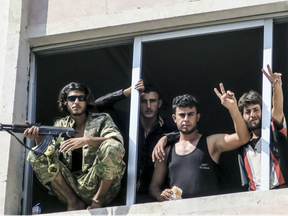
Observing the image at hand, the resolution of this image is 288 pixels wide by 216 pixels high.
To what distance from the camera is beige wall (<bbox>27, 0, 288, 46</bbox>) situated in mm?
6496

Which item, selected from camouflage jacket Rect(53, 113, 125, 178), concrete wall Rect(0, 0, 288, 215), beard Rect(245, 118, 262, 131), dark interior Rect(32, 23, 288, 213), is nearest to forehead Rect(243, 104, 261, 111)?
beard Rect(245, 118, 262, 131)

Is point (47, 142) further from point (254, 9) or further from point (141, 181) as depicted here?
point (254, 9)

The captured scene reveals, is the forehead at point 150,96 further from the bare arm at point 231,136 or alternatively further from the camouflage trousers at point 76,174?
the camouflage trousers at point 76,174

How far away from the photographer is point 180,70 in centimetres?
912

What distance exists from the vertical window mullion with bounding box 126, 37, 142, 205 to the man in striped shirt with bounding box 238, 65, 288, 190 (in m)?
1.07

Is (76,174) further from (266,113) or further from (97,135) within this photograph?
(266,113)

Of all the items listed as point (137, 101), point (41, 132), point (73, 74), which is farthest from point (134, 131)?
point (73, 74)

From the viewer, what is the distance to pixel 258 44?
26.3 ft

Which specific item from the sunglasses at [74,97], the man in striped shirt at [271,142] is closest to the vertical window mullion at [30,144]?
the sunglasses at [74,97]

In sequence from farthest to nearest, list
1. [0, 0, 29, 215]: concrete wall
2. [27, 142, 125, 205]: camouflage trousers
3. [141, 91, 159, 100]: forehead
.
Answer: [141, 91, 159, 100]: forehead, [0, 0, 29, 215]: concrete wall, [27, 142, 125, 205]: camouflage trousers

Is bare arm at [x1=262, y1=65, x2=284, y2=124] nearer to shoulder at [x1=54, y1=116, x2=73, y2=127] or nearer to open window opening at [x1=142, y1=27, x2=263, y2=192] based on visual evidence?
open window opening at [x1=142, y1=27, x2=263, y2=192]

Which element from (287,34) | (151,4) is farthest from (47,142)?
(287,34)

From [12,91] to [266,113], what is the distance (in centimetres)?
264

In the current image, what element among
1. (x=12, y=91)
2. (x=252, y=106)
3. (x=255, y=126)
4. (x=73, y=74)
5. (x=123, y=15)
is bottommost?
(x=255, y=126)
